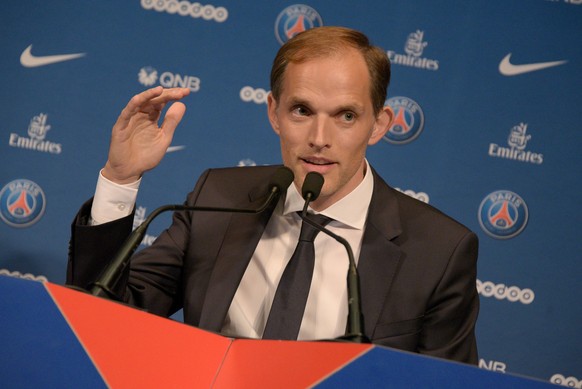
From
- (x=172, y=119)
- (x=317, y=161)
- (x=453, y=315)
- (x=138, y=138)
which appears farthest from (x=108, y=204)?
(x=453, y=315)

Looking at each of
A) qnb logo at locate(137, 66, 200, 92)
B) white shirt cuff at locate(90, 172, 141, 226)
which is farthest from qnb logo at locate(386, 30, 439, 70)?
white shirt cuff at locate(90, 172, 141, 226)

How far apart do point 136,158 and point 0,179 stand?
2.04 metres

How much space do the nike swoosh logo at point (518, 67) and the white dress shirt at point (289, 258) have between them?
63.9 inches

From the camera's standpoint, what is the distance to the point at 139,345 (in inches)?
52.8

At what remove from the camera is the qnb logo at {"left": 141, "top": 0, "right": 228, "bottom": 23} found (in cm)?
379

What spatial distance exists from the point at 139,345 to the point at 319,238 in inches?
37.2

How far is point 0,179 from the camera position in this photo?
150 inches

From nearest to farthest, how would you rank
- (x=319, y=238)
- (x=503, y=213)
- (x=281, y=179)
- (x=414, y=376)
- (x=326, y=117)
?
(x=414, y=376), (x=281, y=179), (x=326, y=117), (x=319, y=238), (x=503, y=213)

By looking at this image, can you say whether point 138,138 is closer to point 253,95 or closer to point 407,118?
point 253,95

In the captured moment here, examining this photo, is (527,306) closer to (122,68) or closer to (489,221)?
(489,221)

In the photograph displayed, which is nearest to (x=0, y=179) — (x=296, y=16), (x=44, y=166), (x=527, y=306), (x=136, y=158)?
(x=44, y=166)

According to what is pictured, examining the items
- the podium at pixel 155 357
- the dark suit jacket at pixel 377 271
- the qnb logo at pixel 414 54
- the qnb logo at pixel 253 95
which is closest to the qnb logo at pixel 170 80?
the qnb logo at pixel 253 95

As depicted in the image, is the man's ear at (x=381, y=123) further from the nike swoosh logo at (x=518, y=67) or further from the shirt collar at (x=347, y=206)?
the nike swoosh logo at (x=518, y=67)

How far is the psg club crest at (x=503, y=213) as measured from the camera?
3.65 m
